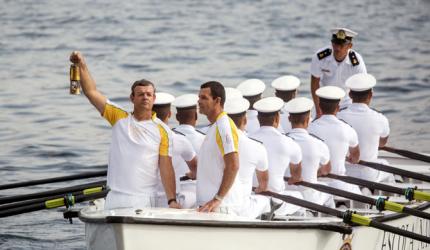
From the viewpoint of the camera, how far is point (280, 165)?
39.5ft

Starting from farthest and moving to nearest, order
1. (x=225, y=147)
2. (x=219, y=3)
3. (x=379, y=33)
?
(x=219, y=3)
(x=379, y=33)
(x=225, y=147)

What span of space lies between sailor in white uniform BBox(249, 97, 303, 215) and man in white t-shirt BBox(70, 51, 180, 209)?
4.75 ft

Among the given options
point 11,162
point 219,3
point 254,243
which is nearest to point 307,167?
point 254,243

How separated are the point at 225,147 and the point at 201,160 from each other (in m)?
0.32

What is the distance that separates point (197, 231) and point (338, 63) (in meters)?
5.16

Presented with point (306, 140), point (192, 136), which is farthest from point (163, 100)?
point (306, 140)

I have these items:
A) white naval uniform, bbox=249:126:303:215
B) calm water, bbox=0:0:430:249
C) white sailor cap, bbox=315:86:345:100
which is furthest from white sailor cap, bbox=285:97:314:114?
calm water, bbox=0:0:430:249

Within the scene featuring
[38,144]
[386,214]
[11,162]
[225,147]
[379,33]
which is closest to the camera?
[225,147]

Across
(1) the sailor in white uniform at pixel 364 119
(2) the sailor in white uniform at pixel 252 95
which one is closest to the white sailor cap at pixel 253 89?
(2) the sailor in white uniform at pixel 252 95

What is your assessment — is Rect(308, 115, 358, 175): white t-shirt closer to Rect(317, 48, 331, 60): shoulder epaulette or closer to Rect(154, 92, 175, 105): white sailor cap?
Rect(154, 92, 175, 105): white sailor cap

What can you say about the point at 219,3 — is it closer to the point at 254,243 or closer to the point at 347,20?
the point at 347,20

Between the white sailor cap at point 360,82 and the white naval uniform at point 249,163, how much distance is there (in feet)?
8.48

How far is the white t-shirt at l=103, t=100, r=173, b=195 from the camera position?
10.7 metres

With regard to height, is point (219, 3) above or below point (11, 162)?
above
